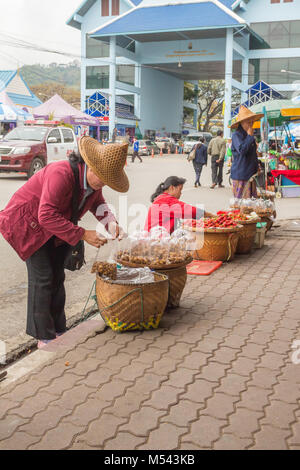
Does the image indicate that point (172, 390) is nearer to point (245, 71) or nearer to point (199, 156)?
point (199, 156)

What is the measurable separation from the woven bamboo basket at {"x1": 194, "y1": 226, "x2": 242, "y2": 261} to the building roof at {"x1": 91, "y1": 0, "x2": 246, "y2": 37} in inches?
1345

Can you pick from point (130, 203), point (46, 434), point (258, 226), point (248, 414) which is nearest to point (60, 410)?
point (46, 434)

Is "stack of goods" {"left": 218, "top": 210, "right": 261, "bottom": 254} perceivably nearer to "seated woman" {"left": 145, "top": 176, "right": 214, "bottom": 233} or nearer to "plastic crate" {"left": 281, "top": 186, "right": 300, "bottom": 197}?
"seated woman" {"left": 145, "top": 176, "right": 214, "bottom": 233}

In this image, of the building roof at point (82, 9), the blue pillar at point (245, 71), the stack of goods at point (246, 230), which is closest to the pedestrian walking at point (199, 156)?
the stack of goods at point (246, 230)

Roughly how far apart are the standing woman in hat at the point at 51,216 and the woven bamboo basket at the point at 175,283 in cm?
86

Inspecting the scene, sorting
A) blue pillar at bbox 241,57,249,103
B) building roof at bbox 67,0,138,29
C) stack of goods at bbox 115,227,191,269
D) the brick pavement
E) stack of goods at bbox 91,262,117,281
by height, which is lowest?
the brick pavement

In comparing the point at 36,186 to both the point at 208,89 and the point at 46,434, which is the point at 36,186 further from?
the point at 208,89

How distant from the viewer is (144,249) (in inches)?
192

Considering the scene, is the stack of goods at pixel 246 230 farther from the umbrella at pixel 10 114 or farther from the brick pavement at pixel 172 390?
the umbrella at pixel 10 114

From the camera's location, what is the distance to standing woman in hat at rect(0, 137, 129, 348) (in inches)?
140

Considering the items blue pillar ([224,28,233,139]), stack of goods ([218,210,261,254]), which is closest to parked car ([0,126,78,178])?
stack of goods ([218,210,261,254])

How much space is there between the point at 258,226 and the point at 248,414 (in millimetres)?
5071

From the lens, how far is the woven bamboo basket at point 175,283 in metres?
4.71
